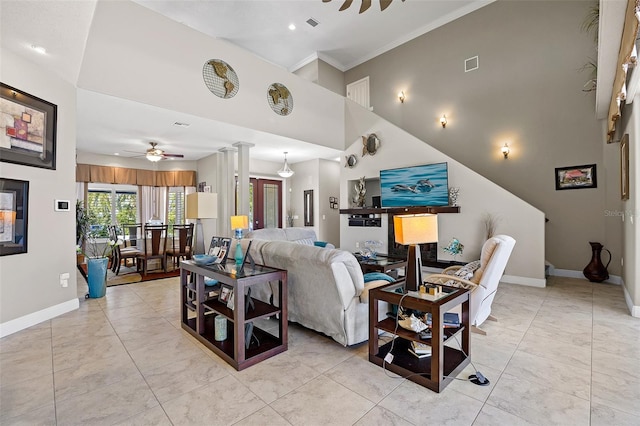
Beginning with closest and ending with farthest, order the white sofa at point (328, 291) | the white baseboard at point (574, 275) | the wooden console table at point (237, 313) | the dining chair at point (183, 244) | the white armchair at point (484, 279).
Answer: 1. the wooden console table at point (237, 313)
2. the white sofa at point (328, 291)
3. the white armchair at point (484, 279)
4. the white baseboard at point (574, 275)
5. the dining chair at point (183, 244)

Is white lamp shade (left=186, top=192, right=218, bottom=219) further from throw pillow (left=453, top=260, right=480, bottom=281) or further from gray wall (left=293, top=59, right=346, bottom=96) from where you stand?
gray wall (left=293, top=59, right=346, bottom=96)

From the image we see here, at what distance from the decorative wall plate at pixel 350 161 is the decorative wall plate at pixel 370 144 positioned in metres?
0.25

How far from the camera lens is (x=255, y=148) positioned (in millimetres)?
6969

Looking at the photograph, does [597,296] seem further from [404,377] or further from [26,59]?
[26,59]

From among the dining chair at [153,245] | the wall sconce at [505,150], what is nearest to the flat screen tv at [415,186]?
the wall sconce at [505,150]

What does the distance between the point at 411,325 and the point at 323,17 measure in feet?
23.4

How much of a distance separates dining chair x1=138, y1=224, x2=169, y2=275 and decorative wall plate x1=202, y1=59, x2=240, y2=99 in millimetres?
2968

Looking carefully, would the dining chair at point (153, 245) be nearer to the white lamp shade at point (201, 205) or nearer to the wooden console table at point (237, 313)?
the white lamp shade at point (201, 205)

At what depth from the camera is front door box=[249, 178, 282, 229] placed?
343 inches

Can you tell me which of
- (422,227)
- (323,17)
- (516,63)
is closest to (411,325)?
(422,227)

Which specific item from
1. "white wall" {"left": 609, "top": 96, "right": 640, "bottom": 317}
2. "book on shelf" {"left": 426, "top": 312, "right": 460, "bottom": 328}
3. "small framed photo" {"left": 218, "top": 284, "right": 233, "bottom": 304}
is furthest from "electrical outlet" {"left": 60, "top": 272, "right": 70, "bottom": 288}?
"white wall" {"left": 609, "top": 96, "right": 640, "bottom": 317}

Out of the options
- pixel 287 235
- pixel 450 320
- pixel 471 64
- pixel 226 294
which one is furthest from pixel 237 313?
pixel 471 64

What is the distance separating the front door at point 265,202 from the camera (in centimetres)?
870

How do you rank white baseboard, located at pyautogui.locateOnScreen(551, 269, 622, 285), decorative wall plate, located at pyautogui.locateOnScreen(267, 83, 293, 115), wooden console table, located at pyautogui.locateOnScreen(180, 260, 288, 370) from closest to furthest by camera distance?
wooden console table, located at pyautogui.locateOnScreen(180, 260, 288, 370) < white baseboard, located at pyautogui.locateOnScreen(551, 269, 622, 285) < decorative wall plate, located at pyautogui.locateOnScreen(267, 83, 293, 115)
